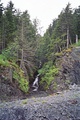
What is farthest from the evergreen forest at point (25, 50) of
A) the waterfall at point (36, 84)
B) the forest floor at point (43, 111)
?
the forest floor at point (43, 111)

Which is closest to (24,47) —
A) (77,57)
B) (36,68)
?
(36,68)

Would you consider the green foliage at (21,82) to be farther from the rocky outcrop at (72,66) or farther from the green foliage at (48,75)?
the rocky outcrop at (72,66)

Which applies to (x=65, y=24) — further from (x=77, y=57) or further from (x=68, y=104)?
(x=68, y=104)

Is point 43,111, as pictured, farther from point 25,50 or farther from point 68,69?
point 25,50

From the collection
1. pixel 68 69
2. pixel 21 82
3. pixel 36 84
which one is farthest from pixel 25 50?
pixel 21 82

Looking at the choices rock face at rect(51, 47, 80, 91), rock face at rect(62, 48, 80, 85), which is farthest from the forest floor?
rock face at rect(62, 48, 80, 85)

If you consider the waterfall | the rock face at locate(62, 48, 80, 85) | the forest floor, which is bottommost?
the waterfall

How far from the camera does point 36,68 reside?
124 feet

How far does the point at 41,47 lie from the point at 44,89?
15430 mm

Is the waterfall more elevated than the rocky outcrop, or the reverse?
the rocky outcrop

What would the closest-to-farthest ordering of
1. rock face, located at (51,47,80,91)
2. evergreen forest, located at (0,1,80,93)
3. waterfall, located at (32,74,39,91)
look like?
evergreen forest, located at (0,1,80,93) < rock face, located at (51,47,80,91) < waterfall, located at (32,74,39,91)

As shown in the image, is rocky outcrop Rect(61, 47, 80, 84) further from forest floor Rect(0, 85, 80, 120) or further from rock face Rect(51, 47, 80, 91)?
forest floor Rect(0, 85, 80, 120)

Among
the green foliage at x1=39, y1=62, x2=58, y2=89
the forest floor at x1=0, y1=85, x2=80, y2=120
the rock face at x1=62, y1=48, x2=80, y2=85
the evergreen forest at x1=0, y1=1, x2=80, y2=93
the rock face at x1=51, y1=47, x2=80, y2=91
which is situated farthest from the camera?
the green foliage at x1=39, y1=62, x2=58, y2=89

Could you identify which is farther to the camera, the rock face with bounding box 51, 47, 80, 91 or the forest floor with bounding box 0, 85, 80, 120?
the rock face with bounding box 51, 47, 80, 91
